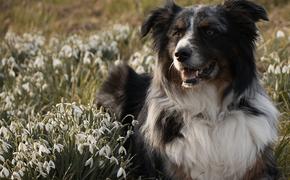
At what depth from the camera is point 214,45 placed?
4414 mm

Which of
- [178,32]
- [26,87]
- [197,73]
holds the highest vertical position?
[178,32]

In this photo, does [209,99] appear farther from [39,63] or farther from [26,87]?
[39,63]

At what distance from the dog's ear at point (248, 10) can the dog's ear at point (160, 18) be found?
445 millimetres

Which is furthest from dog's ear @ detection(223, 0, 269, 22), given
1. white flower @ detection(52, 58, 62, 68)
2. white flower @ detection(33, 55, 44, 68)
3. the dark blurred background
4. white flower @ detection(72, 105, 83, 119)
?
the dark blurred background

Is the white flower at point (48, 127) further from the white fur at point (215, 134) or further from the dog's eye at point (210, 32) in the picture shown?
the dog's eye at point (210, 32)

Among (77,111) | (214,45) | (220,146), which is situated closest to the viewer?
(214,45)

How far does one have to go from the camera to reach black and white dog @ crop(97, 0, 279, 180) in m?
4.45

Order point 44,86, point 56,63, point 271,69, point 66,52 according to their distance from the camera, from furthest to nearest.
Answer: point 66,52 < point 56,63 < point 44,86 < point 271,69

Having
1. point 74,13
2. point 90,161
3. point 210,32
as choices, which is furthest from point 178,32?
point 74,13

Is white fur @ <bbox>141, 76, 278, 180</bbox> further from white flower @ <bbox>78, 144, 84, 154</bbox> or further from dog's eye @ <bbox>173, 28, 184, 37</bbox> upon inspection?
white flower @ <bbox>78, 144, 84, 154</bbox>

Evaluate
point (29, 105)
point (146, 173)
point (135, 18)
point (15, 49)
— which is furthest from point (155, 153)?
point (135, 18)

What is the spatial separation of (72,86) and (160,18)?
2.22 m

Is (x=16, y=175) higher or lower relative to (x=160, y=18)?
lower

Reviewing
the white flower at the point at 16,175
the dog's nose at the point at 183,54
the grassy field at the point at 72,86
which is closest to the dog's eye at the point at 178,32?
the dog's nose at the point at 183,54
